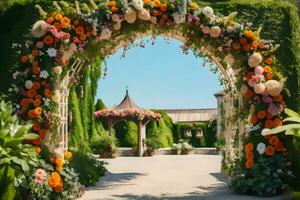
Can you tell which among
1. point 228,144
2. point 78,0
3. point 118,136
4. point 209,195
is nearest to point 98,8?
point 78,0

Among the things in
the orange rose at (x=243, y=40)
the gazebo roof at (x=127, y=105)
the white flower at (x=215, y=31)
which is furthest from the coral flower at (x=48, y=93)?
the gazebo roof at (x=127, y=105)

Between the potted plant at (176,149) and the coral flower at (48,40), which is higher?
the coral flower at (48,40)

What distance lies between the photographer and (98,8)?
8219mm

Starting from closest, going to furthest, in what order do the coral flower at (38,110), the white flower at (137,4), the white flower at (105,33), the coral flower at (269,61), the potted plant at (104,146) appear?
the coral flower at (38,110), the white flower at (137,4), the white flower at (105,33), the coral flower at (269,61), the potted plant at (104,146)

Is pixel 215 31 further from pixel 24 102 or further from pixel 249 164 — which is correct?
pixel 24 102

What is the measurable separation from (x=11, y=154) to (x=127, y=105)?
18093 millimetres

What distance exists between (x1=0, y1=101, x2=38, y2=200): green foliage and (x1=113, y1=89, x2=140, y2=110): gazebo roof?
17016 mm

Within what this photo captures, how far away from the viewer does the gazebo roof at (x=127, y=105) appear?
24.2 m

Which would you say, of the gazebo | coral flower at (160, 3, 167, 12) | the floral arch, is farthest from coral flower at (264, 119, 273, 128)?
the gazebo

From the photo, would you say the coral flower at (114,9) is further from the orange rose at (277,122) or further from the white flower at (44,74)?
the orange rose at (277,122)

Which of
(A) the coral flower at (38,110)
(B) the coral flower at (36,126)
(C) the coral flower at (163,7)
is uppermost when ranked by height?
(C) the coral flower at (163,7)

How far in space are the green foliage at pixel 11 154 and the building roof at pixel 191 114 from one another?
999 inches

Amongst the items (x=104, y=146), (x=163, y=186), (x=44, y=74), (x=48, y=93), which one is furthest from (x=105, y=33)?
(x=104, y=146)

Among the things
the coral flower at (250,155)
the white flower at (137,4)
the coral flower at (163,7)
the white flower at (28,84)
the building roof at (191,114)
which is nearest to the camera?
the white flower at (28,84)
